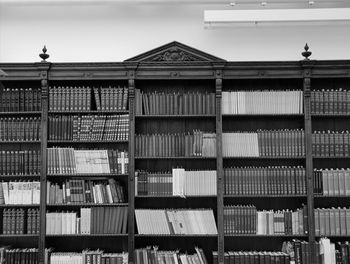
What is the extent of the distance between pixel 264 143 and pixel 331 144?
719 millimetres

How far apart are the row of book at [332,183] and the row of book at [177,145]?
1.17 meters

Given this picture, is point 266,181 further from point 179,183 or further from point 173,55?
point 173,55

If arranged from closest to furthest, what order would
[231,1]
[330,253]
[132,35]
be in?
1. [330,253]
2. [231,1]
3. [132,35]

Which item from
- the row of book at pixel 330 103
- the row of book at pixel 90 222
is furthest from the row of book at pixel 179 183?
the row of book at pixel 330 103

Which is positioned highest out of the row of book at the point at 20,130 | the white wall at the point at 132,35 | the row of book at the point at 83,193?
the white wall at the point at 132,35

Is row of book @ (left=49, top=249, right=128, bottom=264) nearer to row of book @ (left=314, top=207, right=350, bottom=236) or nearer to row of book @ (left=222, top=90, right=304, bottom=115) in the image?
row of book @ (left=222, top=90, right=304, bottom=115)

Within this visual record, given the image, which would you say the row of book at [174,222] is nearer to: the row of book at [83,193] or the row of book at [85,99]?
the row of book at [83,193]

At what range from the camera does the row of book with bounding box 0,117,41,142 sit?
4676 millimetres

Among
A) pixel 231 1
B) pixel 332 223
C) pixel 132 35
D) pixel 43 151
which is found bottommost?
A: pixel 332 223

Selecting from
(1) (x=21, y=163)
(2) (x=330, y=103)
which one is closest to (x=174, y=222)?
(1) (x=21, y=163)

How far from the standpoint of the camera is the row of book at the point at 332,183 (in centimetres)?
451

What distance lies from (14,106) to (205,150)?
2.18 metres

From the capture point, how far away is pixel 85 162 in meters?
4.64

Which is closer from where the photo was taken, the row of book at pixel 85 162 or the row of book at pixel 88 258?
the row of book at pixel 88 258
